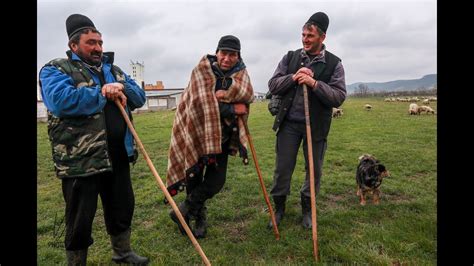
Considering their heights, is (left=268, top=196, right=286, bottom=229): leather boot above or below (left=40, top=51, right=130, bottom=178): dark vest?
below

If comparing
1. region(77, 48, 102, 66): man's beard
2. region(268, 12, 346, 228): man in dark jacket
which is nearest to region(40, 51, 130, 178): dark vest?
region(77, 48, 102, 66): man's beard

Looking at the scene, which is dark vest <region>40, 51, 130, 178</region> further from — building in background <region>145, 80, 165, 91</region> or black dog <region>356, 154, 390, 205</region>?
building in background <region>145, 80, 165, 91</region>

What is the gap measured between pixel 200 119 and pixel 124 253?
1871 mm

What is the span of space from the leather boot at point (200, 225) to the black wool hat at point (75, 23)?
9.17ft

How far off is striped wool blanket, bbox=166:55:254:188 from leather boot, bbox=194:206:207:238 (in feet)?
2.30

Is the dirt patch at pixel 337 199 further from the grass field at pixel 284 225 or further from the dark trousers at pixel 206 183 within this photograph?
the dark trousers at pixel 206 183

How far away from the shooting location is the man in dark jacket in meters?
4.31

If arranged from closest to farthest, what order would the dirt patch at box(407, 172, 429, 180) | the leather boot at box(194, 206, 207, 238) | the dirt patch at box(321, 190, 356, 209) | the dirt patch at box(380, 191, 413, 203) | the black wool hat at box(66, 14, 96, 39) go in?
the black wool hat at box(66, 14, 96, 39) → the leather boot at box(194, 206, 207, 238) → the dirt patch at box(321, 190, 356, 209) → the dirt patch at box(380, 191, 413, 203) → the dirt patch at box(407, 172, 429, 180)

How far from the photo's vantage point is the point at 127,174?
3.66 m
